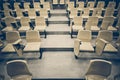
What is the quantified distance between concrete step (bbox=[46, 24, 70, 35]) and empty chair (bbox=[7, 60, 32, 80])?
258 centimetres

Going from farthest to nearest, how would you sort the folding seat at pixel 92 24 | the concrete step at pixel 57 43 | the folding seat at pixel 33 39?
the folding seat at pixel 92 24
the concrete step at pixel 57 43
the folding seat at pixel 33 39

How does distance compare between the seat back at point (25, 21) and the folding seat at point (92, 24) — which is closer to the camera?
the folding seat at point (92, 24)

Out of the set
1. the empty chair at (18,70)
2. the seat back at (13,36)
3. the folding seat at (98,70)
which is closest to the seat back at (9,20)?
the seat back at (13,36)

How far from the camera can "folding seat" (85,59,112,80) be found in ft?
9.58

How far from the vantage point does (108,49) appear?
13.2 feet

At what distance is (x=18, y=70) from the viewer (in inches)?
121

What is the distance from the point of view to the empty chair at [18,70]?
2.97m

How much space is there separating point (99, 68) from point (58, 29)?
295 cm

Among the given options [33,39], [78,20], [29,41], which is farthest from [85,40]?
[29,41]

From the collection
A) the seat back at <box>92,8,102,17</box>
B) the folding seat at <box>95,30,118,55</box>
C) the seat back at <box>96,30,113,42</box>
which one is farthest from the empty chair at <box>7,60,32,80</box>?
the seat back at <box>92,8,102,17</box>

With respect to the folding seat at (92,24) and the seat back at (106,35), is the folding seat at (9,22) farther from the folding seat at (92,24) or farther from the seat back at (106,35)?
the seat back at (106,35)

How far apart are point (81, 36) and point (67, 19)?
2.19 m

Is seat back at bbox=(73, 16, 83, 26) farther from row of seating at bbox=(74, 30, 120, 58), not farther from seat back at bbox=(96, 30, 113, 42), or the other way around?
seat back at bbox=(96, 30, 113, 42)

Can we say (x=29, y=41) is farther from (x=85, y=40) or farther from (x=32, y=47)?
(x=85, y=40)
